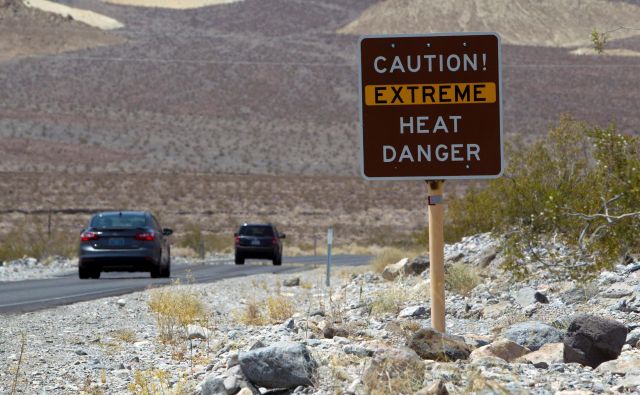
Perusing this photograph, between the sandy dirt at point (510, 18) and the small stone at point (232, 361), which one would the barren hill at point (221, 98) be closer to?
the sandy dirt at point (510, 18)

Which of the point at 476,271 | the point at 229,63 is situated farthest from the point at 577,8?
the point at 476,271

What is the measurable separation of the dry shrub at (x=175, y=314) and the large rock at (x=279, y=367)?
5.05 meters

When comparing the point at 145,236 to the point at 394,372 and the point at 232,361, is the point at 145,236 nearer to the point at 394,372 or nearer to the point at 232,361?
the point at 232,361

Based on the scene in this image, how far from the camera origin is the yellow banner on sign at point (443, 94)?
9.64m

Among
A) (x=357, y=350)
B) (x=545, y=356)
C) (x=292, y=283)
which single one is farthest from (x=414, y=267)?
(x=545, y=356)

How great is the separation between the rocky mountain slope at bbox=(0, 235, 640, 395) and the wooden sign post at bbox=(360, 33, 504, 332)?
43.2 inches

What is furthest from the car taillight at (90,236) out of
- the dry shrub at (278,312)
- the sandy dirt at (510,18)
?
the sandy dirt at (510,18)

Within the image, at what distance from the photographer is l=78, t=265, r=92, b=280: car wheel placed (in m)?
29.6

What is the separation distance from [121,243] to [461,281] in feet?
39.9

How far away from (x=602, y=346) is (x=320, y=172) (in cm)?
7812

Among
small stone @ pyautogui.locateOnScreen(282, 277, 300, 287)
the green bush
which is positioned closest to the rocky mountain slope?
the green bush

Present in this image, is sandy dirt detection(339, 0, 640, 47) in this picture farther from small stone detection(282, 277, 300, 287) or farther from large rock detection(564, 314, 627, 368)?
large rock detection(564, 314, 627, 368)

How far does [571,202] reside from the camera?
18.8 meters

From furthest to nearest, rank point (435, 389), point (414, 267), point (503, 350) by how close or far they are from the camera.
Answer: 1. point (414, 267)
2. point (503, 350)
3. point (435, 389)
